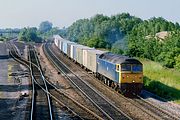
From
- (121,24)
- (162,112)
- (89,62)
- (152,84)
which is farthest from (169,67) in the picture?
(121,24)

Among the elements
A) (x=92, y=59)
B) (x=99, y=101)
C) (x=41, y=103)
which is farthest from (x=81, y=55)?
(x=41, y=103)

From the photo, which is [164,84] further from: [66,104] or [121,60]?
[66,104]

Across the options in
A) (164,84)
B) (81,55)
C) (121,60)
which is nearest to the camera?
(121,60)

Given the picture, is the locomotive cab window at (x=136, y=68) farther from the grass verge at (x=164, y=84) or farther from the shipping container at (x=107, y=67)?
the grass verge at (x=164, y=84)

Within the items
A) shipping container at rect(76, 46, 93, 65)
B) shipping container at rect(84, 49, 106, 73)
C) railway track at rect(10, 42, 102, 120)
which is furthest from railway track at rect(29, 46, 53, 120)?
shipping container at rect(76, 46, 93, 65)

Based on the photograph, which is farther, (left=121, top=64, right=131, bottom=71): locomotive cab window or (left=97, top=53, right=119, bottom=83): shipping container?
(left=97, top=53, right=119, bottom=83): shipping container

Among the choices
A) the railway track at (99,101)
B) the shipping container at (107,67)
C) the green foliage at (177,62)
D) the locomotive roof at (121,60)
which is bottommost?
the railway track at (99,101)

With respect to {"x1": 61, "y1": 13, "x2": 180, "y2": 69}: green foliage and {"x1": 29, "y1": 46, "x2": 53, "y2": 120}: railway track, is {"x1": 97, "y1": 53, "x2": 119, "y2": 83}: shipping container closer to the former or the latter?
{"x1": 29, "y1": 46, "x2": 53, "y2": 120}: railway track

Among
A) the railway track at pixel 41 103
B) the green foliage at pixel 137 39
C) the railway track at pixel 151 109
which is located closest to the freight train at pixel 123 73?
the railway track at pixel 151 109

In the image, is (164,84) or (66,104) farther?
(164,84)

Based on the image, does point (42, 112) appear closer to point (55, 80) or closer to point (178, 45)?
point (55, 80)

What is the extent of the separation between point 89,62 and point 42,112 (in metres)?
20.7

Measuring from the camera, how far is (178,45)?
5709 cm

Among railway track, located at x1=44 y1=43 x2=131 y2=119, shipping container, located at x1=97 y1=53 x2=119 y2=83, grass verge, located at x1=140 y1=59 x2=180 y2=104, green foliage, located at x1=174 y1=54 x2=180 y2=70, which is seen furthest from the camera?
green foliage, located at x1=174 y1=54 x2=180 y2=70
